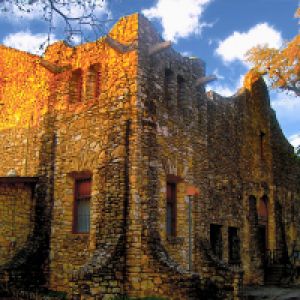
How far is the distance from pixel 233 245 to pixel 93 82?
8542mm

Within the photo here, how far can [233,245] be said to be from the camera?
17891 mm

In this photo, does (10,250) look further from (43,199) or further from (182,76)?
(182,76)

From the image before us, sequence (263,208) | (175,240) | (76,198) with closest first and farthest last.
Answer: (175,240) < (76,198) < (263,208)

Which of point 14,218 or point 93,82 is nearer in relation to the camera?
point 14,218

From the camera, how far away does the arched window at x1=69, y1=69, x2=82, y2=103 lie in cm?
1437

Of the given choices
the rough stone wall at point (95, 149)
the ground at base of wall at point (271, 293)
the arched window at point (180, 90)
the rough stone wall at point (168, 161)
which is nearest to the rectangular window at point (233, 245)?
the ground at base of wall at point (271, 293)

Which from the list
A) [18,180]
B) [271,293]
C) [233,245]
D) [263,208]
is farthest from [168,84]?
[263,208]

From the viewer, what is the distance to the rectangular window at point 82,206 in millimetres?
13297

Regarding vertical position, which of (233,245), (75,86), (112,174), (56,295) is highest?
(75,86)

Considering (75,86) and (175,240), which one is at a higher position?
(75,86)

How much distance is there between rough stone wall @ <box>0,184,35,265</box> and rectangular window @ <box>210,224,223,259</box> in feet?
21.6

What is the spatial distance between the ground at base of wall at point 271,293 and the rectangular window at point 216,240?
1.65m

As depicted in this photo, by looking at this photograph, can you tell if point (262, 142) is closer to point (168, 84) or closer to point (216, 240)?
point (216, 240)

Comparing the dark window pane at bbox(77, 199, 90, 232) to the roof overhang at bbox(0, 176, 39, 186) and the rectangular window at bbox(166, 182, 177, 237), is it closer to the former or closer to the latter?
the roof overhang at bbox(0, 176, 39, 186)
